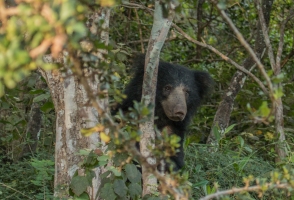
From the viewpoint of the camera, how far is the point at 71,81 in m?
4.01

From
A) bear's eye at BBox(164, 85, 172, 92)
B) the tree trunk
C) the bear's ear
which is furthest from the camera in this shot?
the bear's ear

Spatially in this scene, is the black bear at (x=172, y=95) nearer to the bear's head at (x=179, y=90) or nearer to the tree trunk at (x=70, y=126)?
the bear's head at (x=179, y=90)

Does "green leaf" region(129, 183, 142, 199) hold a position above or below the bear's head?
below

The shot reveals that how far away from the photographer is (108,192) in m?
3.65

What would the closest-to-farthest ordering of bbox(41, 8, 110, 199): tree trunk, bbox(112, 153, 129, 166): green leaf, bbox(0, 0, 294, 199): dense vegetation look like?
bbox(112, 153, 129, 166): green leaf, bbox(41, 8, 110, 199): tree trunk, bbox(0, 0, 294, 199): dense vegetation

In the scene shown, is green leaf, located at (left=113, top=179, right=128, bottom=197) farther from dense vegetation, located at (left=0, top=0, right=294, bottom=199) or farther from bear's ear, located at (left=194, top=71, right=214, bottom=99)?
bear's ear, located at (left=194, top=71, right=214, bottom=99)

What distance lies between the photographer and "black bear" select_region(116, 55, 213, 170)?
6047 millimetres

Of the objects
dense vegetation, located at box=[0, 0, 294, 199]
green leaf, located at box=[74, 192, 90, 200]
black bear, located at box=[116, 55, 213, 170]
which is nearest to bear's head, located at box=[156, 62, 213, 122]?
black bear, located at box=[116, 55, 213, 170]

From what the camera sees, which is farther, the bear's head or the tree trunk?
the bear's head

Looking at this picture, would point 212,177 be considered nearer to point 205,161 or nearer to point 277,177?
point 205,161

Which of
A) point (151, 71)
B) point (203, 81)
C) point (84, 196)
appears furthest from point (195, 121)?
point (84, 196)

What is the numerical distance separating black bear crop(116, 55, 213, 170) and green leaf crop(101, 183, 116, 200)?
84.7 inches

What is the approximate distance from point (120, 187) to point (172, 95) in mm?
2719

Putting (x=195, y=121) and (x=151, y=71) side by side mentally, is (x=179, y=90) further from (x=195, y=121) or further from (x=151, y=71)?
(x=151, y=71)
